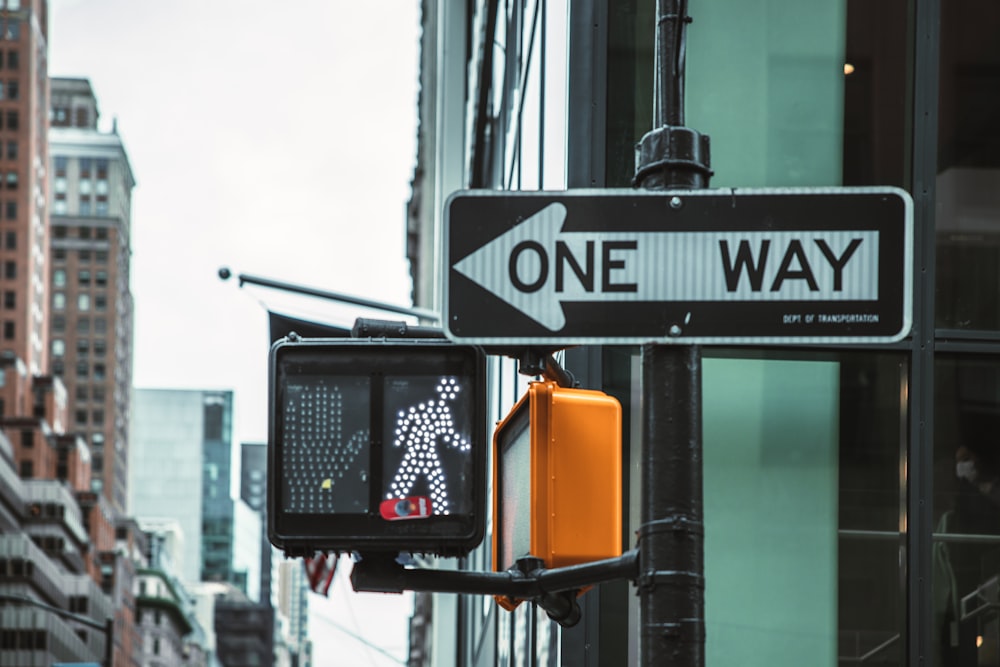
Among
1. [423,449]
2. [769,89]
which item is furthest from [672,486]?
[769,89]

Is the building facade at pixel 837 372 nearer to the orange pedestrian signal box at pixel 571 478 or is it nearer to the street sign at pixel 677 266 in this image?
the orange pedestrian signal box at pixel 571 478

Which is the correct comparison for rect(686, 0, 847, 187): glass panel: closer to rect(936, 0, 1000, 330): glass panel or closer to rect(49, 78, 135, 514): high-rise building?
rect(936, 0, 1000, 330): glass panel

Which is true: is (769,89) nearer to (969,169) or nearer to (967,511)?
(969,169)

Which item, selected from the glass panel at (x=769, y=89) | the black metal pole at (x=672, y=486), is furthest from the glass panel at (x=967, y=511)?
the black metal pole at (x=672, y=486)

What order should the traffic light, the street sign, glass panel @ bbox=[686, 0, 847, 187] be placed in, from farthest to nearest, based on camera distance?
1. glass panel @ bbox=[686, 0, 847, 187]
2. the traffic light
3. the street sign

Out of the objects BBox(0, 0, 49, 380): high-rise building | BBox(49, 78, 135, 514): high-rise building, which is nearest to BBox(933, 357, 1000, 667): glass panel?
BBox(0, 0, 49, 380): high-rise building

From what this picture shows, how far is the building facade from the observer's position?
29.5 feet

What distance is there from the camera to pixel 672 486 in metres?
4.38

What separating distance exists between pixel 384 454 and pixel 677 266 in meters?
1.00

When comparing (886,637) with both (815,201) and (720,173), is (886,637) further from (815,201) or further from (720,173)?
(815,201)

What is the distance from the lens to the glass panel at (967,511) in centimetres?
888

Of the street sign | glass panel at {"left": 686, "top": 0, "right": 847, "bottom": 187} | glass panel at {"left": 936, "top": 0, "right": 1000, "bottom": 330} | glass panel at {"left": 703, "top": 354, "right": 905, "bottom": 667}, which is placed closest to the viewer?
the street sign

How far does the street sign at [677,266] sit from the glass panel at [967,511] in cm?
509

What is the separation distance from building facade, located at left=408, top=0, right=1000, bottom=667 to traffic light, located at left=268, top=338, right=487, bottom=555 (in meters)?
4.25
